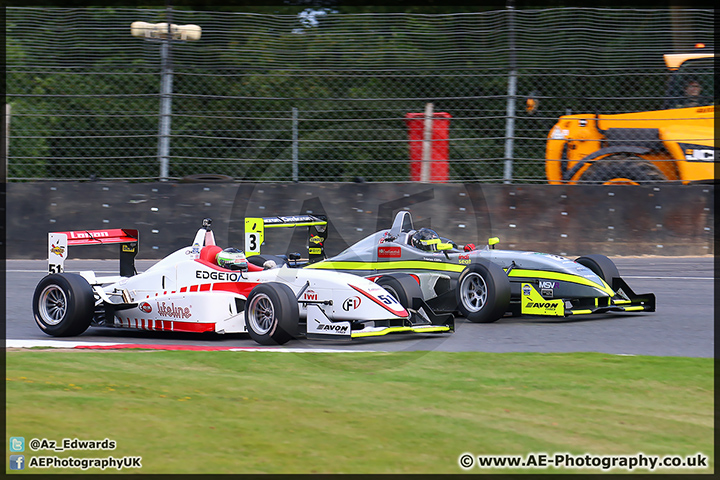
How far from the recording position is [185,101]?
13594 mm

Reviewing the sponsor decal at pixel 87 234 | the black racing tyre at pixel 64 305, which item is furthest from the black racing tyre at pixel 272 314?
the sponsor decal at pixel 87 234

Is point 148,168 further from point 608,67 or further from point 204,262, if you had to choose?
point 608,67

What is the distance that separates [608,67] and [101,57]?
7.41 m

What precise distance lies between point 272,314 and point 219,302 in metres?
0.73

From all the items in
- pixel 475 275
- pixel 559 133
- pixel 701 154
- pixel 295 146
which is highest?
pixel 559 133

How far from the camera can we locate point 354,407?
556 cm

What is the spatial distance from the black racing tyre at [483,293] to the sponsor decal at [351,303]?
1418 millimetres

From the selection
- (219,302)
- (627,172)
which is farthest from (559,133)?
(219,302)

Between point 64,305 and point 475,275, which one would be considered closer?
point 64,305

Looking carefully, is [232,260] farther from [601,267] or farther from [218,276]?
[601,267]

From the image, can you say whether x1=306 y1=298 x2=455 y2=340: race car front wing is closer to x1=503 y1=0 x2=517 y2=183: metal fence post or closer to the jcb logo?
x1=503 y1=0 x2=517 y2=183: metal fence post

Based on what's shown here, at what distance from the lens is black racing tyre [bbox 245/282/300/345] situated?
7543 millimetres

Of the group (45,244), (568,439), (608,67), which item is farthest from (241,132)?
(568,439)

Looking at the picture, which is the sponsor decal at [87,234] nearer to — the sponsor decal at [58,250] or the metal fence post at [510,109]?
the sponsor decal at [58,250]
